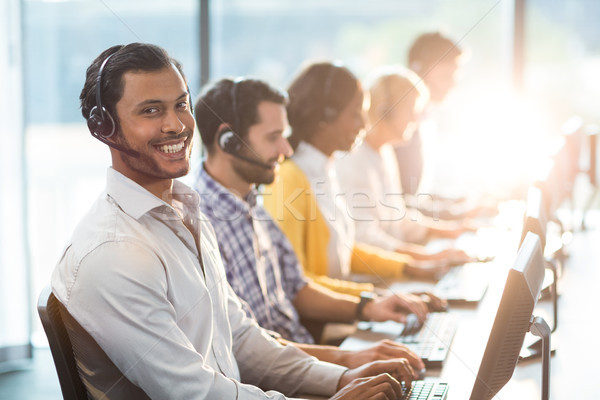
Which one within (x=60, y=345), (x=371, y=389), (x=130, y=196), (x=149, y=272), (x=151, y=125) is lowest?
(x=371, y=389)

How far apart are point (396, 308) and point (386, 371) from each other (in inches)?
19.8

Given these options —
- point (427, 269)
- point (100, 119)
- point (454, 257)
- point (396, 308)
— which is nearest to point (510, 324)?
point (100, 119)

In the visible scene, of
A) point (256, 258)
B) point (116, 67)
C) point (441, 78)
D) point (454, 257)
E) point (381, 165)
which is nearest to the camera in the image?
point (116, 67)

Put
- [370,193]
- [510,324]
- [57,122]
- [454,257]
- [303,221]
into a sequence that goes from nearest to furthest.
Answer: [510,324], [303,221], [454,257], [370,193], [57,122]

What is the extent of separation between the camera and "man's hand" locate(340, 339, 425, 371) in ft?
4.76

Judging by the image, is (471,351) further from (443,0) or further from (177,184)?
(443,0)

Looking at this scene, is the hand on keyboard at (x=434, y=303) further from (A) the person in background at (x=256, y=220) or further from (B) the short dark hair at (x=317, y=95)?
(B) the short dark hair at (x=317, y=95)

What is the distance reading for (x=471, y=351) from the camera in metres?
1.58

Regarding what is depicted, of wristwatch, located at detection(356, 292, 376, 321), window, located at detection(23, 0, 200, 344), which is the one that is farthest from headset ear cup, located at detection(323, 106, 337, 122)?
window, located at detection(23, 0, 200, 344)

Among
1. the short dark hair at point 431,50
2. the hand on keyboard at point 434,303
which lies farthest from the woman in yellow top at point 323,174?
the short dark hair at point 431,50

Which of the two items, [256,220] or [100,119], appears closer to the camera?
[100,119]

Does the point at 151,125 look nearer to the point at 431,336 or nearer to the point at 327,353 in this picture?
the point at 327,353

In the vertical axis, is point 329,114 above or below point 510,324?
above

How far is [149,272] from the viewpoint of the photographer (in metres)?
1.09
